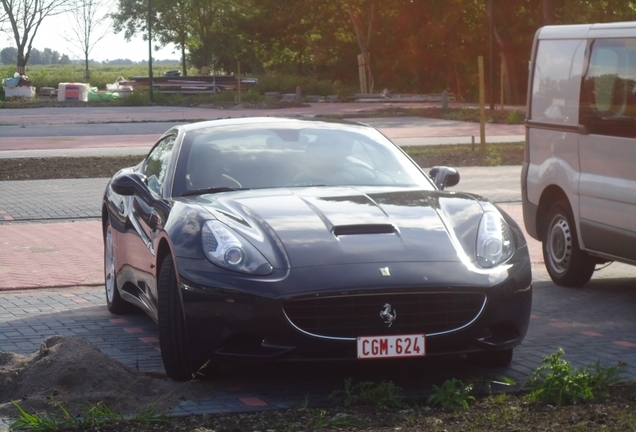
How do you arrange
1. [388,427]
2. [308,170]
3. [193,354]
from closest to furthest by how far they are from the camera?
1. [388,427]
2. [193,354]
3. [308,170]

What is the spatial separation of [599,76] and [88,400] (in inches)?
192

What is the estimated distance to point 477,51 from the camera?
5634cm

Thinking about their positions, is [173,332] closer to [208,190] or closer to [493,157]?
[208,190]

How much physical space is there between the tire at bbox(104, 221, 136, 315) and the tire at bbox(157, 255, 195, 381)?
2206 mm

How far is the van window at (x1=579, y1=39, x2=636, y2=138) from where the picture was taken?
814cm

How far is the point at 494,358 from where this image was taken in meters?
6.16

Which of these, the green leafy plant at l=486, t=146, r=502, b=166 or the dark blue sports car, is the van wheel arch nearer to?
the dark blue sports car

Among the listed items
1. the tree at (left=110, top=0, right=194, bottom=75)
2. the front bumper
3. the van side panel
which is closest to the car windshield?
the front bumper

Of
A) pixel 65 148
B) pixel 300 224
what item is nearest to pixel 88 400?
pixel 300 224

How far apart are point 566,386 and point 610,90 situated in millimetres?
3616

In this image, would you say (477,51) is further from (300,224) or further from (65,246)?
(300,224)

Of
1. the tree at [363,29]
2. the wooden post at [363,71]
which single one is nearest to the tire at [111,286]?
the tree at [363,29]

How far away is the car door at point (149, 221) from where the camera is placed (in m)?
6.52

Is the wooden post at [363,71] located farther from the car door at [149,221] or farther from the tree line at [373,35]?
the car door at [149,221]
